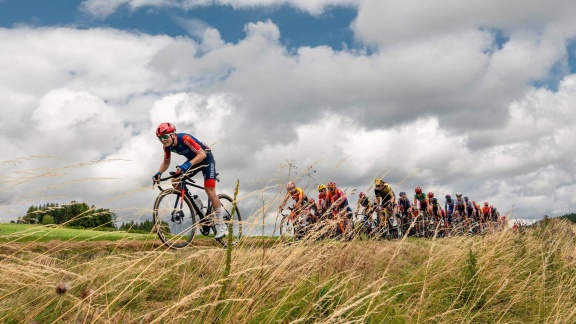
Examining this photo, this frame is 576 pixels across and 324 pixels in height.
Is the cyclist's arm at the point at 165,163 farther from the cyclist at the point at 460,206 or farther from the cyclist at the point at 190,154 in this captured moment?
the cyclist at the point at 460,206

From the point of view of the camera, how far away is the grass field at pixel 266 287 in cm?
282

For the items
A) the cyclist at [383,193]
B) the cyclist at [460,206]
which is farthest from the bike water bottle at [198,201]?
the cyclist at [460,206]

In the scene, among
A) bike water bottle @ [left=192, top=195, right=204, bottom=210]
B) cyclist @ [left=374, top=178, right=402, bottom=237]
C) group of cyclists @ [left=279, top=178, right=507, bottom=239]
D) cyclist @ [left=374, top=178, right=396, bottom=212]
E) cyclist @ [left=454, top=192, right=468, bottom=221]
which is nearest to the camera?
group of cyclists @ [left=279, top=178, right=507, bottom=239]

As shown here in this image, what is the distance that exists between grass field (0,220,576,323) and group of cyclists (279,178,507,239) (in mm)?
308

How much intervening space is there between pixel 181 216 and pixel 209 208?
714 mm

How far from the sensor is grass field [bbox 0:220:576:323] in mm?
2820

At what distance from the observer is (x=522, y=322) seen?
501 centimetres

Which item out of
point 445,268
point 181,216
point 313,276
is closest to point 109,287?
point 313,276

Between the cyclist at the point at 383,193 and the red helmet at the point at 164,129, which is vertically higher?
the red helmet at the point at 164,129

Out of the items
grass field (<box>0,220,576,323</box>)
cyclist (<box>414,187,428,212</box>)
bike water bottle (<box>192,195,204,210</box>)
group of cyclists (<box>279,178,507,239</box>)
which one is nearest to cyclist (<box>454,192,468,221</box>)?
group of cyclists (<box>279,178,507,239</box>)

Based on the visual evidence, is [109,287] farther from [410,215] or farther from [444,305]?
[410,215]

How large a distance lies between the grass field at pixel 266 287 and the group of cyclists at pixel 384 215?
31cm

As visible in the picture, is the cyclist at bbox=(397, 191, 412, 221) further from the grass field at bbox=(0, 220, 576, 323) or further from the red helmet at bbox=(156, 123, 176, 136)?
the red helmet at bbox=(156, 123, 176, 136)

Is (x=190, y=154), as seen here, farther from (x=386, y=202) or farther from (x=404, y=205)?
(x=404, y=205)
